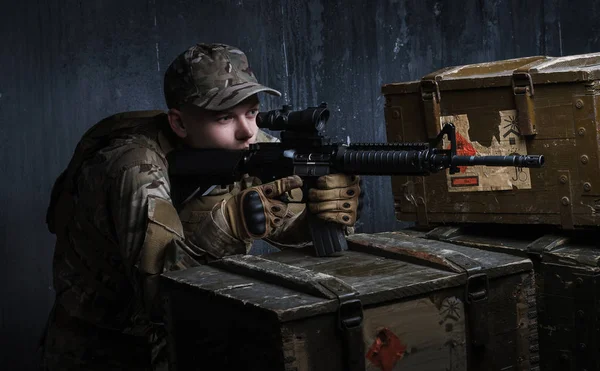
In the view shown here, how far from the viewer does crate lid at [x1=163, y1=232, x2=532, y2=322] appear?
2.33 m

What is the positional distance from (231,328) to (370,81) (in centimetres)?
321

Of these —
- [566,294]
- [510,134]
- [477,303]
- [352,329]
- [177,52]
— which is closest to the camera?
[352,329]

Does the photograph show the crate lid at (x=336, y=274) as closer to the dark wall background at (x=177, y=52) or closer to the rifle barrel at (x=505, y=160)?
the rifle barrel at (x=505, y=160)

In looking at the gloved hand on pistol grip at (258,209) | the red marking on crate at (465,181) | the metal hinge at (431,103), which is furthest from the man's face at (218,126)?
the red marking on crate at (465,181)

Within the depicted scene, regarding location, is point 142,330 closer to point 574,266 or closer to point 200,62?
point 200,62

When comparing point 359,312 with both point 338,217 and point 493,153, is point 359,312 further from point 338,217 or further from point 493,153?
point 493,153

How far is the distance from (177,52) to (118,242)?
5.63 feet

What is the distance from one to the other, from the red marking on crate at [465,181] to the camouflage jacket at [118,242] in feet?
3.14

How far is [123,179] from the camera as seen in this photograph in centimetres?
299

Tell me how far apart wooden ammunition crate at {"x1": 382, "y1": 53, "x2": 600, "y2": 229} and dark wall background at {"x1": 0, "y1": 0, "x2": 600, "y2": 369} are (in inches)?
45.1

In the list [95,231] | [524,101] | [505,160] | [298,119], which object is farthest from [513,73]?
A: [95,231]

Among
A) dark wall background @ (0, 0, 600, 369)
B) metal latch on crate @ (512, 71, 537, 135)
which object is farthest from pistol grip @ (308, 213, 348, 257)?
dark wall background @ (0, 0, 600, 369)

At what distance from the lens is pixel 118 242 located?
3.05 meters

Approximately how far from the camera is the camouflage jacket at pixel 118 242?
2.92 metres
